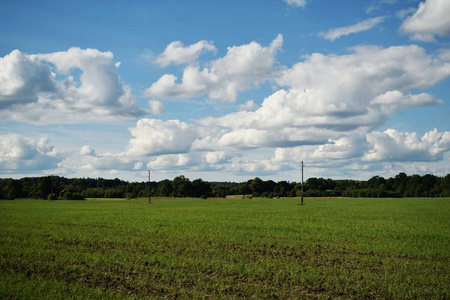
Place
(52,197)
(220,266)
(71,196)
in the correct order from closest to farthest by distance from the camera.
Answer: (220,266), (52,197), (71,196)

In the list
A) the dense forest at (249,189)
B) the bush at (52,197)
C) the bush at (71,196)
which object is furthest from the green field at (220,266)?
the dense forest at (249,189)

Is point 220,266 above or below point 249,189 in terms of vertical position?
below

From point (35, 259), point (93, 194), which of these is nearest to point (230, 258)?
point (35, 259)

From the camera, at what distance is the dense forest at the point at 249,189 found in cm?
15062

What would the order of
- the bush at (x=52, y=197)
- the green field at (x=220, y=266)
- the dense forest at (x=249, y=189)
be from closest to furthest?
the green field at (x=220, y=266) < the bush at (x=52, y=197) < the dense forest at (x=249, y=189)

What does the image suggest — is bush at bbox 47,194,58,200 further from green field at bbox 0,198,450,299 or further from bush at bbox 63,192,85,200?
green field at bbox 0,198,450,299

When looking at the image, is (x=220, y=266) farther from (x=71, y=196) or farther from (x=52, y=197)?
(x=52, y=197)

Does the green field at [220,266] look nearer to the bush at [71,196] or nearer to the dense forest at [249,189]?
the bush at [71,196]

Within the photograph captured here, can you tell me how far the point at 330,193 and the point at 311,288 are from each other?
6229 inches

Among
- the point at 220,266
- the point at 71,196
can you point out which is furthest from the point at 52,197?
the point at 220,266

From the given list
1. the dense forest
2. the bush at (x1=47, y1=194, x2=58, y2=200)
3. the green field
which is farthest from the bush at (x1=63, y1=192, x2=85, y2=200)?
the green field

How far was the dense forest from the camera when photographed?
5930 inches

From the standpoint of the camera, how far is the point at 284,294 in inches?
485

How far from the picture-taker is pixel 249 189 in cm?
18775
